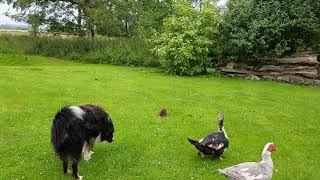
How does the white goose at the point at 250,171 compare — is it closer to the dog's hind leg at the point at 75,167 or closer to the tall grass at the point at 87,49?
the dog's hind leg at the point at 75,167

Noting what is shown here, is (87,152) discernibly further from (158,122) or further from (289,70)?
(289,70)

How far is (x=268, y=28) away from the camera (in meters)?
24.2

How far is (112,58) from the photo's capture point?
3244 cm

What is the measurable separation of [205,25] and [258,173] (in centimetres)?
1945

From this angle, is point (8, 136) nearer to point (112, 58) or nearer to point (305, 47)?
point (305, 47)

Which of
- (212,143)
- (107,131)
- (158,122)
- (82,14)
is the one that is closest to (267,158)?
(212,143)

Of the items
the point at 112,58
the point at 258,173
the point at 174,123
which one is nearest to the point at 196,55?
the point at 112,58

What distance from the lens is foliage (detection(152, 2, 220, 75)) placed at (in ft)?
83.1

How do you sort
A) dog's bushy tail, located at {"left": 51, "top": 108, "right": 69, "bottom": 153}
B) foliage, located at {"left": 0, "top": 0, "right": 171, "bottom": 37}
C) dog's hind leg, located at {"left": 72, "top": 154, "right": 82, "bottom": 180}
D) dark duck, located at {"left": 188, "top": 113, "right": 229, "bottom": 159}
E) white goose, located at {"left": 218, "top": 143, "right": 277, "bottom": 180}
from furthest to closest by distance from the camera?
foliage, located at {"left": 0, "top": 0, "right": 171, "bottom": 37} < dark duck, located at {"left": 188, "top": 113, "right": 229, "bottom": 159} < dog's hind leg, located at {"left": 72, "top": 154, "right": 82, "bottom": 180} < dog's bushy tail, located at {"left": 51, "top": 108, "right": 69, "bottom": 153} < white goose, located at {"left": 218, "top": 143, "right": 277, "bottom": 180}

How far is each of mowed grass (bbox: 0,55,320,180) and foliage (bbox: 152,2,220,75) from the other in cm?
180

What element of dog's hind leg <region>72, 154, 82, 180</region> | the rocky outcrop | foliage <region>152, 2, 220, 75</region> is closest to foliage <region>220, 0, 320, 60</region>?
the rocky outcrop

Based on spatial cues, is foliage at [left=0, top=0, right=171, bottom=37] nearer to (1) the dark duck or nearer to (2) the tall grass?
(2) the tall grass

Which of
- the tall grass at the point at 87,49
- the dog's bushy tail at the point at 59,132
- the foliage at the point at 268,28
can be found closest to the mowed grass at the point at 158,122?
the dog's bushy tail at the point at 59,132

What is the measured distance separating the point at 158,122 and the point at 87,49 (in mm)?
23752
